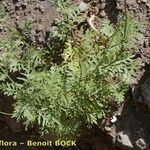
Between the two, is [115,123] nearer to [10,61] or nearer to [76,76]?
[76,76]

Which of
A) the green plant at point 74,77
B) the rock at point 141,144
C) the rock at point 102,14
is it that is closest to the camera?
the green plant at point 74,77

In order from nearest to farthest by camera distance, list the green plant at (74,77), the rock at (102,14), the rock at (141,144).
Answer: the green plant at (74,77), the rock at (141,144), the rock at (102,14)

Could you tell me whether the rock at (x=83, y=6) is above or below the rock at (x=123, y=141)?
above

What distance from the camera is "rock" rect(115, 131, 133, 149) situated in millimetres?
3295

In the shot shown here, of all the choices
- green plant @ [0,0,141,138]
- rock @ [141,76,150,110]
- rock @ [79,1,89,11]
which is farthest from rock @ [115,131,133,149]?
rock @ [79,1,89,11]

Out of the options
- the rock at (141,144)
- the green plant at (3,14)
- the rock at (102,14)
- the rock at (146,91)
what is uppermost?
the green plant at (3,14)

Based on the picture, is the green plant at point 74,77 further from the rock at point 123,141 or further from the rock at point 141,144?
the rock at point 141,144

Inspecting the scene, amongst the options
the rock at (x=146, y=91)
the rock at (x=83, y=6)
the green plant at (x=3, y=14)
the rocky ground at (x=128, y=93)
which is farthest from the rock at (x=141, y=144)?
the green plant at (x=3, y=14)

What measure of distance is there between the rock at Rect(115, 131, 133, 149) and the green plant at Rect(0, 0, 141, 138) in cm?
21

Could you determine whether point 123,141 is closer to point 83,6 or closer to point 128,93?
point 128,93

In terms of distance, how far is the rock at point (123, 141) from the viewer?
3295 millimetres

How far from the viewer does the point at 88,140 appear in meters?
3.61

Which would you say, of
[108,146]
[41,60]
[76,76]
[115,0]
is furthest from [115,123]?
[115,0]

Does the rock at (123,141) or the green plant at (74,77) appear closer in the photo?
the green plant at (74,77)
